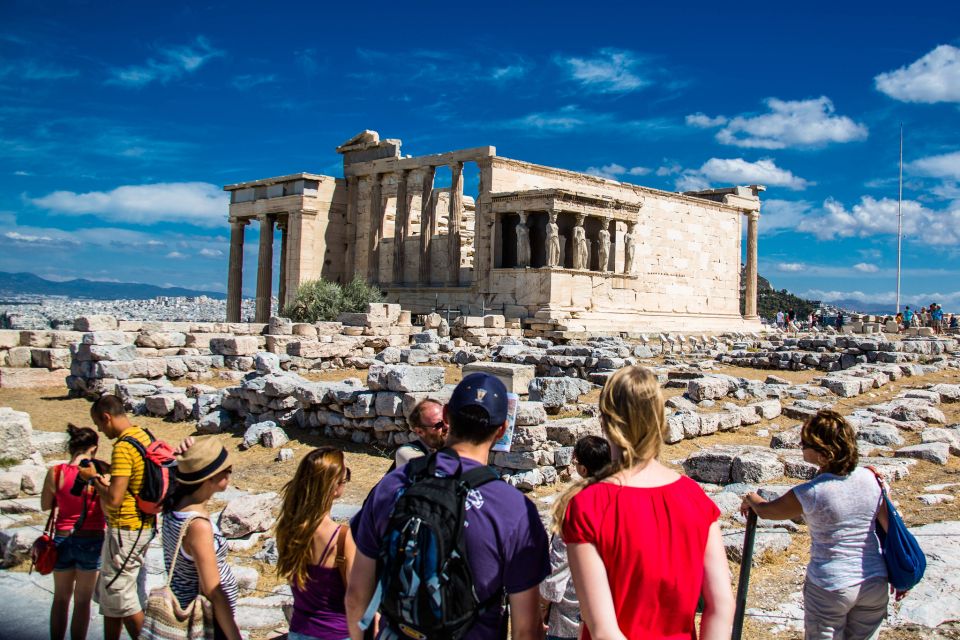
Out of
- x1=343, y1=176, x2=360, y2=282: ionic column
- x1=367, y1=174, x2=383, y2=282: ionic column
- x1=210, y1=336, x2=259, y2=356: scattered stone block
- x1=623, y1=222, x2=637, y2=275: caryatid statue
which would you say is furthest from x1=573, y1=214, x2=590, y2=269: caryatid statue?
x1=210, y1=336, x2=259, y2=356: scattered stone block

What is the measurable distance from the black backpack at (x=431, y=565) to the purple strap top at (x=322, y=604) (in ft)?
2.34

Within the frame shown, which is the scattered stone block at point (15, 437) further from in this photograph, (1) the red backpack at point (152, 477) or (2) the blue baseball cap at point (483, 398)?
(2) the blue baseball cap at point (483, 398)

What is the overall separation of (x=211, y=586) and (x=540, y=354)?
14.2 m

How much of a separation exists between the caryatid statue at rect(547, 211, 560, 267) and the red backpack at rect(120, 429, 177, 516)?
63.4ft

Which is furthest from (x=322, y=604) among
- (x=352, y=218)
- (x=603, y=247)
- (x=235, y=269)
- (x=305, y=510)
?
(x=235, y=269)

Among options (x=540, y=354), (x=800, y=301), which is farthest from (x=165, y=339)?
(x=800, y=301)

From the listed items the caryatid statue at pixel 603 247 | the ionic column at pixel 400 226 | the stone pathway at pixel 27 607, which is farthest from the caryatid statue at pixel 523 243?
the stone pathway at pixel 27 607

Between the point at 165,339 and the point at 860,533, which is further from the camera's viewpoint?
the point at 165,339

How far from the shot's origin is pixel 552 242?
2303 cm

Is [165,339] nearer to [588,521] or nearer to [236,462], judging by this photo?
[236,462]

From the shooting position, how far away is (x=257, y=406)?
11.5 m

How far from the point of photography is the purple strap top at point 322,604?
3094mm

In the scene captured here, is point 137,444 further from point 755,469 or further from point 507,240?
point 507,240

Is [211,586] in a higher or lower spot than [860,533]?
lower
